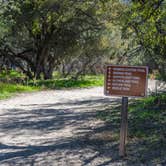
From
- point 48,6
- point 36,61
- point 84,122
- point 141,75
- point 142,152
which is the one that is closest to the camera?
point 141,75

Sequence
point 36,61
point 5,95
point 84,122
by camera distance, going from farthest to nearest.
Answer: point 36,61 → point 5,95 → point 84,122

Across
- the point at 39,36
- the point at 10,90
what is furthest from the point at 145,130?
the point at 39,36

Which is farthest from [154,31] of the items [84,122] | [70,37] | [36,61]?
[36,61]

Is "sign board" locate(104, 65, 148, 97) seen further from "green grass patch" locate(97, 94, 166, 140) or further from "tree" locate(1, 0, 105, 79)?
"tree" locate(1, 0, 105, 79)

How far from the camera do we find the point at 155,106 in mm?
11781

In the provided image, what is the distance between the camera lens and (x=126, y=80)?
627cm

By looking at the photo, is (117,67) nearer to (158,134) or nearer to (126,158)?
(126,158)

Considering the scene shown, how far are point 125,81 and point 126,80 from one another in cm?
2

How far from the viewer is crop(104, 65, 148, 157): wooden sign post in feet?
20.4

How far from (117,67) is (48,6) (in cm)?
784

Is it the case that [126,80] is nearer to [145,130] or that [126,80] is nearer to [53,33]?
[145,130]

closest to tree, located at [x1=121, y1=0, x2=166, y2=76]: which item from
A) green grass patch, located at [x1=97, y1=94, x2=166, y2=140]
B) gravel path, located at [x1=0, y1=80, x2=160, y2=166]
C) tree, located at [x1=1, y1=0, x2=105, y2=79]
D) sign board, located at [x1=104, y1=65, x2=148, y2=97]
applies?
green grass patch, located at [x1=97, y1=94, x2=166, y2=140]

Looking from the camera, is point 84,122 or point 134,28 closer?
point 134,28

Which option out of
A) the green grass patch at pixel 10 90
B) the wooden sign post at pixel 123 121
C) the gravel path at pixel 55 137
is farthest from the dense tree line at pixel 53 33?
the wooden sign post at pixel 123 121
